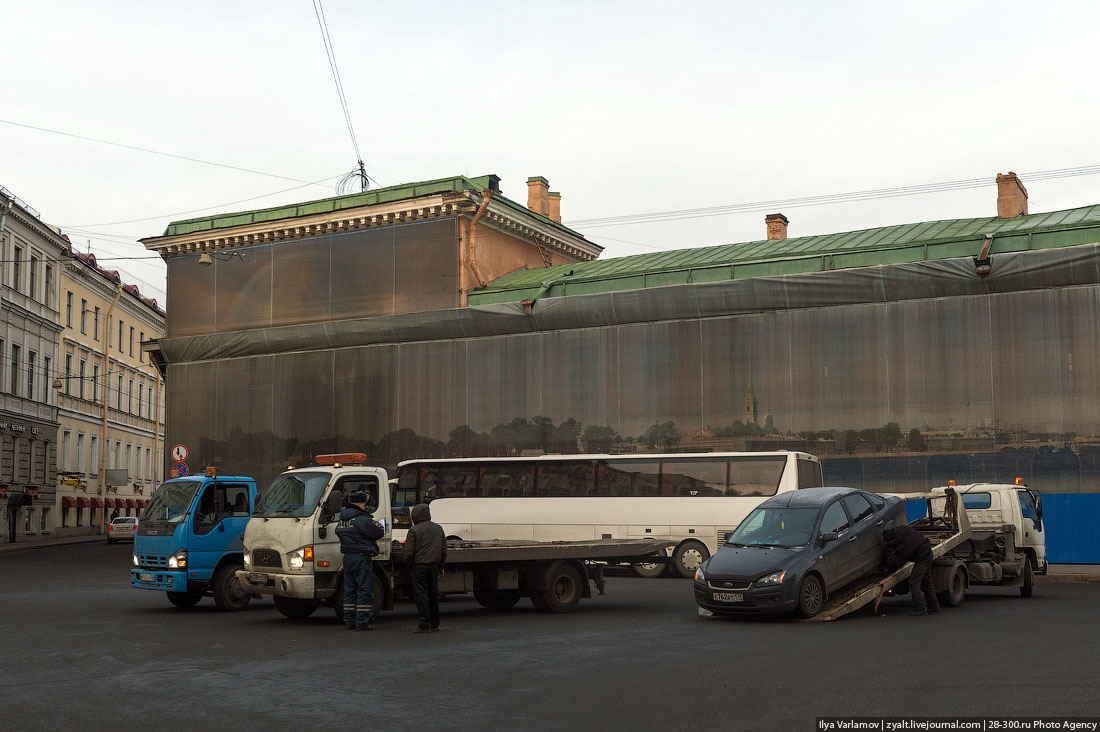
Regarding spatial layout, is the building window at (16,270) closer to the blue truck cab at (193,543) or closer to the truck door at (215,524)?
the blue truck cab at (193,543)

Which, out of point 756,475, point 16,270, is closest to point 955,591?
point 756,475

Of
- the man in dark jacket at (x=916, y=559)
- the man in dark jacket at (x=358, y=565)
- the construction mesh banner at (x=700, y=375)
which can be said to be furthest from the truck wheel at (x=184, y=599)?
the construction mesh banner at (x=700, y=375)

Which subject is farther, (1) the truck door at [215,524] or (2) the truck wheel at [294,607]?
(1) the truck door at [215,524]

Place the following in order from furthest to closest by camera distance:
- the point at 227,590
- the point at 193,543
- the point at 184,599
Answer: the point at 184,599, the point at 227,590, the point at 193,543

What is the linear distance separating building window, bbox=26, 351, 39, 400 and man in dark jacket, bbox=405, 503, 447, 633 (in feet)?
165

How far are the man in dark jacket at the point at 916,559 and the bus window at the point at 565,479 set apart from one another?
12.9m

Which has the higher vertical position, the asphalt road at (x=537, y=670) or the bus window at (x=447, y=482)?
the bus window at (x=447, y=482)

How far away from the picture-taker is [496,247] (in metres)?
44.0

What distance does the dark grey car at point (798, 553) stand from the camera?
1581 cm

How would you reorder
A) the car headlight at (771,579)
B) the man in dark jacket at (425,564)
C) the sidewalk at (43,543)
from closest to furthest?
the man in dark jacket at (425,564), the car headlight at (771,579), the sidewalk at (43,543)

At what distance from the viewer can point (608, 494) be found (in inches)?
1131

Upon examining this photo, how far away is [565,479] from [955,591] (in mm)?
12772

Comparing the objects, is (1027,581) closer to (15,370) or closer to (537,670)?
(537,670)

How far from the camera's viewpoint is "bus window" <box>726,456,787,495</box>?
88.8 feet
